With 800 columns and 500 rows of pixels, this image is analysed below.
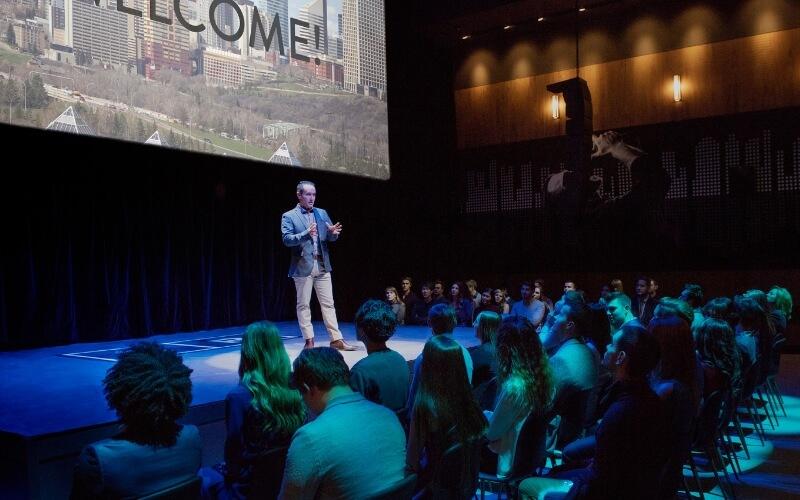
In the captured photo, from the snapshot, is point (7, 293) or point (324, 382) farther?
point (7, 293)

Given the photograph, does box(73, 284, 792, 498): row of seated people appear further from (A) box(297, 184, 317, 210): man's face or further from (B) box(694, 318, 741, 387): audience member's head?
(A) box(297, 184, 317, 210): man's face

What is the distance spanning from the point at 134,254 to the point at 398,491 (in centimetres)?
783

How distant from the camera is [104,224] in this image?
Result: 831 centimetres

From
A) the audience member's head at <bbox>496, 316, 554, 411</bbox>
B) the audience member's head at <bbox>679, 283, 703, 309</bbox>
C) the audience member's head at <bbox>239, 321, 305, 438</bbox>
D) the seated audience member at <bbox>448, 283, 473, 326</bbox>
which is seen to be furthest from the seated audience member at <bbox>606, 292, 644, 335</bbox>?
the audience member's head at <bbox>239, 321, 305, 438</bbox>

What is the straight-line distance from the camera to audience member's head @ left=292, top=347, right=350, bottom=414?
1.82 m

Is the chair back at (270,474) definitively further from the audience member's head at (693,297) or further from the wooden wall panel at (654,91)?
the wooden wall panel at (654,91)

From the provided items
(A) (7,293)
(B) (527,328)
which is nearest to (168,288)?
(A) (7,293)

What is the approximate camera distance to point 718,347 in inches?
145

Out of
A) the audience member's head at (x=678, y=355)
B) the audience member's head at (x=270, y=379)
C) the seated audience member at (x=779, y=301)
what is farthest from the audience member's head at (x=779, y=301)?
the audience member's head at (x=270, y=379)

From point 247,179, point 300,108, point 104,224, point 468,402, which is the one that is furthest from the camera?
point 247,179

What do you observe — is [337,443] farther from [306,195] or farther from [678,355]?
[306,195]

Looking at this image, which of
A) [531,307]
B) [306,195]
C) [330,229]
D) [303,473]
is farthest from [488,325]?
[531,307]

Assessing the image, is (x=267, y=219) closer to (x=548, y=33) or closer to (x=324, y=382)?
(x=548, y=33)

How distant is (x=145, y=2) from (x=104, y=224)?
3.57m
